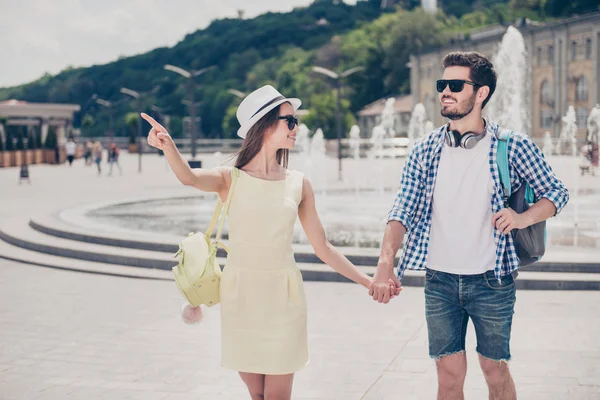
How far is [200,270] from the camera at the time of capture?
4.17 metres

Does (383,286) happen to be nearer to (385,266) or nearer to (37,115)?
(385,266)

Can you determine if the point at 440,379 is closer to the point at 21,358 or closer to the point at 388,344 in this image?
the point at 388,344

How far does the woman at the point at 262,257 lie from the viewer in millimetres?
4047

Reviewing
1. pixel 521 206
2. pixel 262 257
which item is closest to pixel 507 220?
pixel 521 206

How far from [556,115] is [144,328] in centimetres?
5954

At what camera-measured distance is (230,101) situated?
135 metres

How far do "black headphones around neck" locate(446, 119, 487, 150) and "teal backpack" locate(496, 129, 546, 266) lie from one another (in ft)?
0.34

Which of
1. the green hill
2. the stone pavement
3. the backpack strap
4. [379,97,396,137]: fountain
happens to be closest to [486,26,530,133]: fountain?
the green hill

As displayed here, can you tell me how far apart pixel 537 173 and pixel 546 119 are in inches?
2510

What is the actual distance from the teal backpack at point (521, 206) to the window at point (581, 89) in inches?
2391

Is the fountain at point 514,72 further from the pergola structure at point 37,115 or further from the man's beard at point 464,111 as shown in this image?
the man's beard at point 464,111

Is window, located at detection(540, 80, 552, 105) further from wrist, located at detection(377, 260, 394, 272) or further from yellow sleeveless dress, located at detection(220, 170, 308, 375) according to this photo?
yellow sleeveless dress, located at detection(220, 170, 308, 375)

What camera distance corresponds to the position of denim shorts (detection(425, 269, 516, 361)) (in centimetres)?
411

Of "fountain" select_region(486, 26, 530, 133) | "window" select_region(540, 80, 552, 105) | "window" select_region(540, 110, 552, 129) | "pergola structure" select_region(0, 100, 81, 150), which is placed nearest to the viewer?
"fountain" select_region(486, 26, 530, 133)
